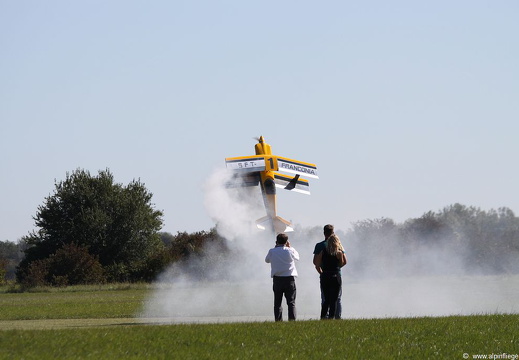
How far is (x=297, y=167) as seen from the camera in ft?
116

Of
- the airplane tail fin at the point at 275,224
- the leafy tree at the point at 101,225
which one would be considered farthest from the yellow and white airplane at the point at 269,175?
the leafy tree at the point at 101,225

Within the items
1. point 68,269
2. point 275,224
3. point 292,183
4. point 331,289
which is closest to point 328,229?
point 331,289

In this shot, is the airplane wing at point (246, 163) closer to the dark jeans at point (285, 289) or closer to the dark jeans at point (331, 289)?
the dark jeans at point (285, 289)

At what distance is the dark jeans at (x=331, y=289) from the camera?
2095 cm

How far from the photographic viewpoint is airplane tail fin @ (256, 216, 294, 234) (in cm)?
3362

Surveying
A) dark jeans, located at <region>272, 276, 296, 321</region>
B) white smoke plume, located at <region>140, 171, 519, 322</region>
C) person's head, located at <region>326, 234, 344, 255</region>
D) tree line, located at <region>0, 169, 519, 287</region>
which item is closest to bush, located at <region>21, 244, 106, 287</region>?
tree line, located at <region>0, 169, 519, 287</region>

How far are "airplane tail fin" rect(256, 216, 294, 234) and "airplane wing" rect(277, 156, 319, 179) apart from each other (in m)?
2.28

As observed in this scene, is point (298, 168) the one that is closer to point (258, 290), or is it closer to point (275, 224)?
point (275, 224)

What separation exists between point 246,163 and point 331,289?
13.5 m

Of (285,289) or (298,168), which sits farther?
(298,168)

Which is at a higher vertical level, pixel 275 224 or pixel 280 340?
pixel 275 224

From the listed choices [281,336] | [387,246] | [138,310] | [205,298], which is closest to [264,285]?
[205,298]

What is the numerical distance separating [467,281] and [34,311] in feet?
94.7

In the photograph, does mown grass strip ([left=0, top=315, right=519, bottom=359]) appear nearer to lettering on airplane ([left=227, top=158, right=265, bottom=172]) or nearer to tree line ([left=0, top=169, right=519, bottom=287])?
lettering on airplane ([left=227, top=158, right=265, bottom=172])
